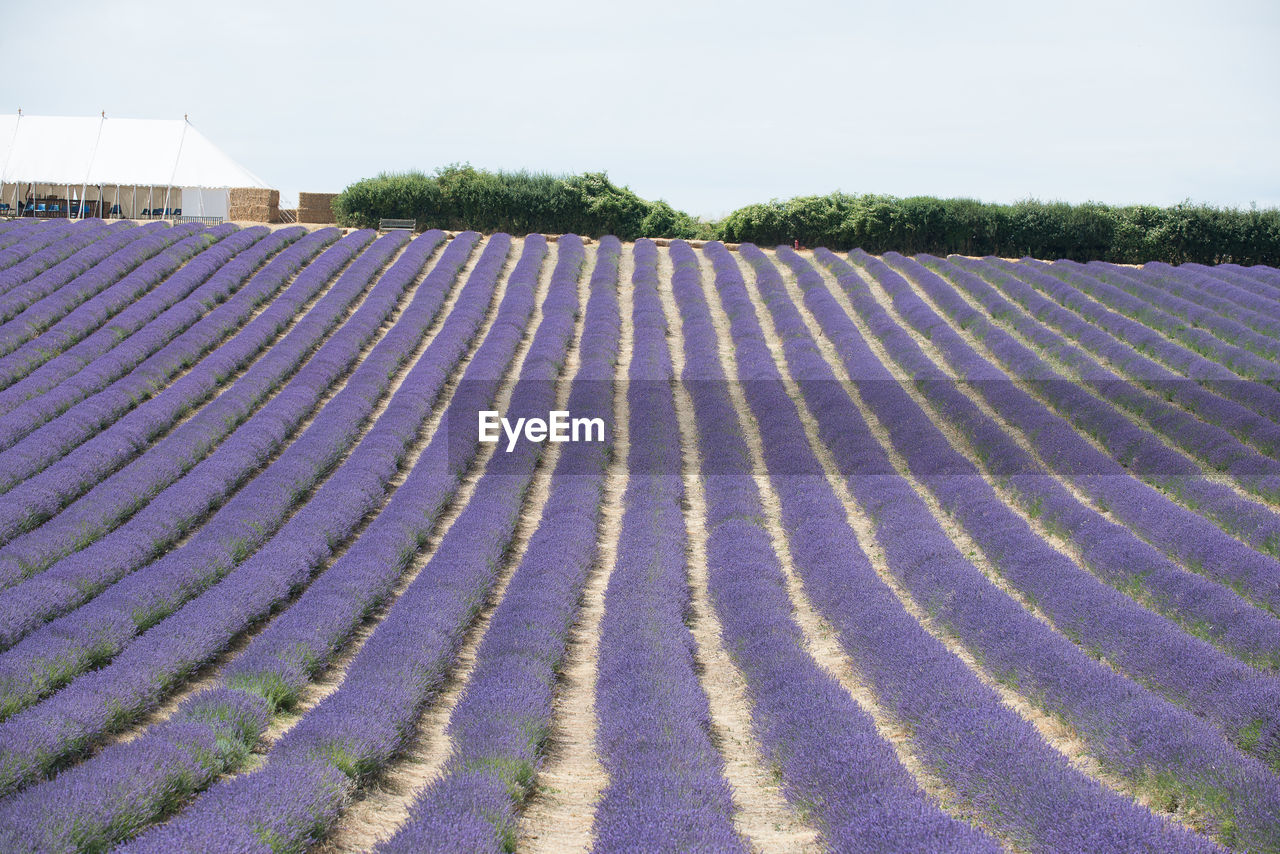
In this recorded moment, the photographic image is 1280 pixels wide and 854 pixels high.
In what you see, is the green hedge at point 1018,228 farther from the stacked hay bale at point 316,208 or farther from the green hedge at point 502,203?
the stacked hay bale at point 316,208

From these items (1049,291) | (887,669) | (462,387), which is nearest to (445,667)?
(887,669)

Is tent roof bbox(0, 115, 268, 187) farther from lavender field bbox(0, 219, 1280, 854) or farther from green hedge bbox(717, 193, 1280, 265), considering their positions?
green hedge bbox(717, 193, 1280, 265)

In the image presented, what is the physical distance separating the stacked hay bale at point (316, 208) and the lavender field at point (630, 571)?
9605mm

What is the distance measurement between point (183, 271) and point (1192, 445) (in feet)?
58.3

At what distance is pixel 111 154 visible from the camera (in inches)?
1179

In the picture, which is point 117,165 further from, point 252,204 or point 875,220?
point 875,220

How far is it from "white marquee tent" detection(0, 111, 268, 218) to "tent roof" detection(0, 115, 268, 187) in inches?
1.1

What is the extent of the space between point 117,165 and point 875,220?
23.2 meters

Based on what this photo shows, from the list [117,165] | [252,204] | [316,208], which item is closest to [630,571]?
[252,204]

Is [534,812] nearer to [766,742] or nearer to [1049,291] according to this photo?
[766,742]

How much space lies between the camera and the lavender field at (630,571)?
15.3ft

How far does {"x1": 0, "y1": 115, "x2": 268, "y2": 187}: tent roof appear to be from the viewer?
1161 inches

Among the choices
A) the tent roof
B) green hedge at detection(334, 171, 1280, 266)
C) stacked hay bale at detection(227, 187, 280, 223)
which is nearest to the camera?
stacked hay bale at detection(227, 187, 280, 223)

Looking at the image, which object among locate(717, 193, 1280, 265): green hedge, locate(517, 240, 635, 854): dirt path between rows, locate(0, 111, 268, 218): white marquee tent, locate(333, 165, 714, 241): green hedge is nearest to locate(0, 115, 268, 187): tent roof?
locate(0, 111, 268, 218): white marquee tent
